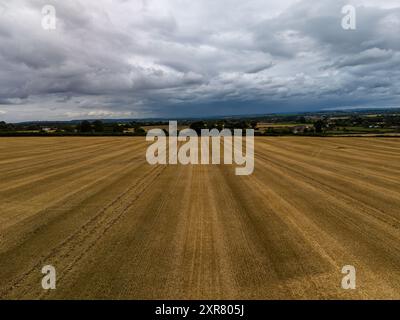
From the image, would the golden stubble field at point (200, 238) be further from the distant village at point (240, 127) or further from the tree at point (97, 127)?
the tree at point (97, 127)

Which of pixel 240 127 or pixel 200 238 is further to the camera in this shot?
pixel 240 127

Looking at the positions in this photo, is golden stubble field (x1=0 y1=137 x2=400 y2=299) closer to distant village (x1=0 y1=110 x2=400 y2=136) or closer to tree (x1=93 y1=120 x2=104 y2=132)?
distant village (x1=0 y1=110 x2=400 y2=136)

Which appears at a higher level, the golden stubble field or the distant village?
the distant village

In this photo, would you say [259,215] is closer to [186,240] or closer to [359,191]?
[186,240]

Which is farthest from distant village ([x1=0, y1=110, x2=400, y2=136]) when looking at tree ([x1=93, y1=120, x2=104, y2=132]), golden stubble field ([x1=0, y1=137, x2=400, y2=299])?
golden stubble field ([x1=0, y1=137, x2=400, y2=299])

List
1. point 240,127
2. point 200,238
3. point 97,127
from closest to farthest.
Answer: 1. point 200,238
2. point 97,127
3. point 240,127

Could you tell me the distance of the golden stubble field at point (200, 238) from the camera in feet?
20.2

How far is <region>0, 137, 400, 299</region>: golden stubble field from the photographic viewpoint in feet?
20.2

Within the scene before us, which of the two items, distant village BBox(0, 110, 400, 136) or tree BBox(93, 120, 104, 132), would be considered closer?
distant village BBox(0, 110, 400, 136)

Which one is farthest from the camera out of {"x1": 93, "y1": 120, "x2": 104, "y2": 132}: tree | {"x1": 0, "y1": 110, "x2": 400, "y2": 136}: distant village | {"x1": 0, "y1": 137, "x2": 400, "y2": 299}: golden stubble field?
Answer: {"x1": 93, "y1": 120, "x2": 104, "y2": 132}: tree

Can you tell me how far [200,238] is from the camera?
8609mm

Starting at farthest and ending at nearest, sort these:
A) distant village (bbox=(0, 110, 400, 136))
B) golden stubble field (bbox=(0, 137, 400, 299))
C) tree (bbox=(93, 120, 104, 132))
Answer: tree (bbox=(93, 120, 104, 132)) → distant village (bbox=(0, 110, 400, 136)) → golden stubble field (bbox=(0, 137, 400, 299))

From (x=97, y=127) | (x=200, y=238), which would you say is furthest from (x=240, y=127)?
(x=200, y=238)

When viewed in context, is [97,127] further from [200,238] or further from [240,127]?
[200,238]
